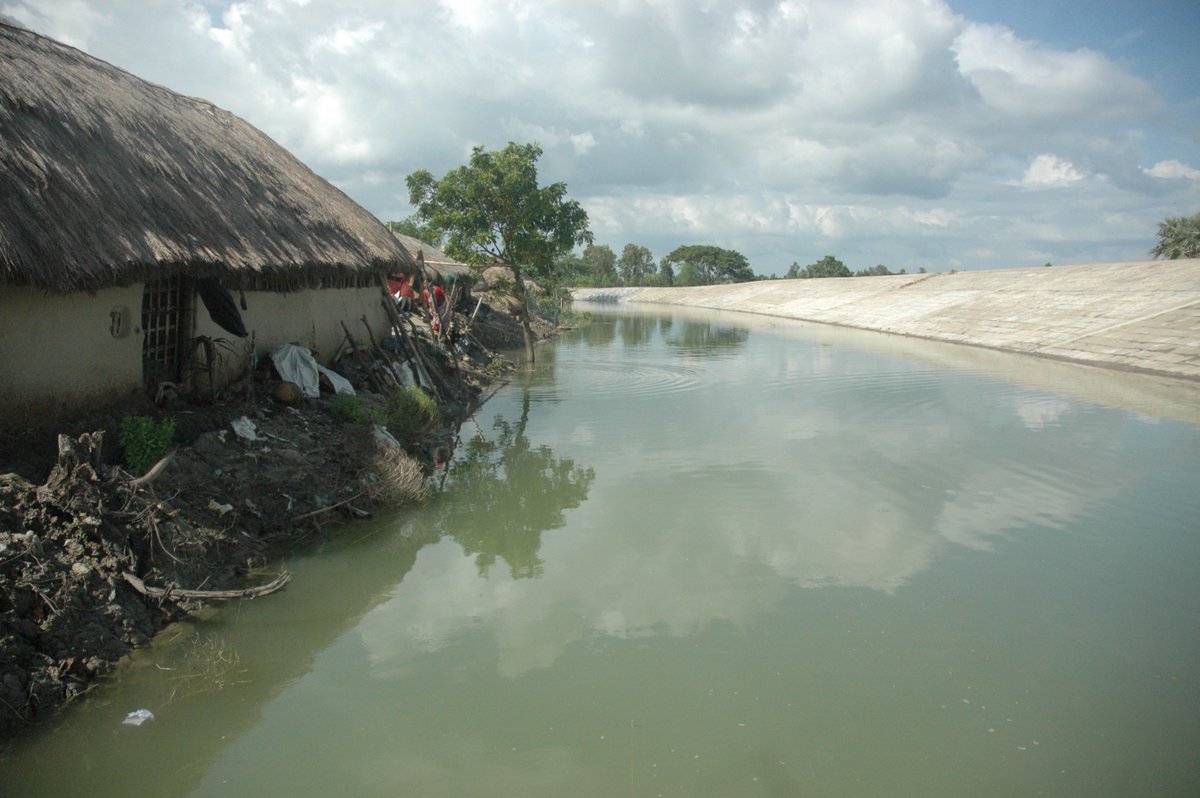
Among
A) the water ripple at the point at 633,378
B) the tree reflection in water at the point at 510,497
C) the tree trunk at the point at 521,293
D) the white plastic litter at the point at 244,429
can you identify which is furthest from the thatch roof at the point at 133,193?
the tree trunk at the point at 521,293

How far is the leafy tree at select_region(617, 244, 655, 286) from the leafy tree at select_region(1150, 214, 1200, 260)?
186 ft

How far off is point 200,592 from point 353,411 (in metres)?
3.89

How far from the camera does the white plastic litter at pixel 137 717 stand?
4703 millimetres

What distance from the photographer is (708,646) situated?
18.5 ft

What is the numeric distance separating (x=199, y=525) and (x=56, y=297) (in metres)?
2.37

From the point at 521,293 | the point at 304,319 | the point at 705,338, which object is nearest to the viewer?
the point at 304,319

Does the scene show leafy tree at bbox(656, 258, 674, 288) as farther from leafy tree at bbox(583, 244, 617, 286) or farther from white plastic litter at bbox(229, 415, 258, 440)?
white plastic litter at bbox(229, 415, 258, 440)

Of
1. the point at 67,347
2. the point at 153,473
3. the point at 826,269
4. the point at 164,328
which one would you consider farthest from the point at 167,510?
the point at 826,269

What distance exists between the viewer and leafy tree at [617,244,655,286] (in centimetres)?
9209

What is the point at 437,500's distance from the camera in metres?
9.16

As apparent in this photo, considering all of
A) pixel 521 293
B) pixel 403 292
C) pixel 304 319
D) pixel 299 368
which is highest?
pixel 521 293

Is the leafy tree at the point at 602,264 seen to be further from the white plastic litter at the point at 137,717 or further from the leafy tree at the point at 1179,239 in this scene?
the white plastic litter at the point at 137,717

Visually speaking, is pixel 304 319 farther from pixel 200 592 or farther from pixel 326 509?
pixel 200 592

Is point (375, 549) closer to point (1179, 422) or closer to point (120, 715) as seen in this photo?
point (120, 715)
